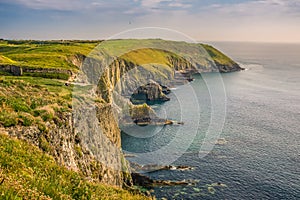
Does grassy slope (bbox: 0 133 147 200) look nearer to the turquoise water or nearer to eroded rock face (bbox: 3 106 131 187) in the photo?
eroded rock face (bbox: 3 106 131 187)

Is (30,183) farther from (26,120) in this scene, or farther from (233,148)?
(233,148)

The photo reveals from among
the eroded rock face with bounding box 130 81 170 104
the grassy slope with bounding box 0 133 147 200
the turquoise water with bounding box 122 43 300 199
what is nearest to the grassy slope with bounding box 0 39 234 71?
the eroded rock face with bounding box 130 81 170 104

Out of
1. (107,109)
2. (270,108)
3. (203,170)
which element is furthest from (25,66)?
(270,108)

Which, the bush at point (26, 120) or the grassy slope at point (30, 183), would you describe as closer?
the grassy slope at point (30, 183)

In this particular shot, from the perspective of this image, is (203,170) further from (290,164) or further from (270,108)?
(270,108)

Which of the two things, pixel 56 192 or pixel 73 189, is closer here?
pixel 56 192

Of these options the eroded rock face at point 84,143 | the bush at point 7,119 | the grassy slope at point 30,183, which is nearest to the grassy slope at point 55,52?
the eroded rock face at point 84,143

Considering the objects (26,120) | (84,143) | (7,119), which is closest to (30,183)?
(7,119)

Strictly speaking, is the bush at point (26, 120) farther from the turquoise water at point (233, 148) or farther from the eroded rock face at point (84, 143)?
the turquoise water at point (233, 148)
